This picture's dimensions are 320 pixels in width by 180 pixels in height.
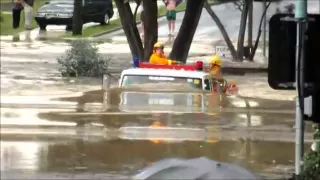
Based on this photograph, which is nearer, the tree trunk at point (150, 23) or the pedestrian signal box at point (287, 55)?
the pedestrian signal box at point (287, 55)

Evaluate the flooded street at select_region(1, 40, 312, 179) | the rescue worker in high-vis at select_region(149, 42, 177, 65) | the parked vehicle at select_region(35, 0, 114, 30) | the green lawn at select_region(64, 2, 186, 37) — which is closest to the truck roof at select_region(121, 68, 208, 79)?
the flooded street at select_region(1, 40, 312, 179)

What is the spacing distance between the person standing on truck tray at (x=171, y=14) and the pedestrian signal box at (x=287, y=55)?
23060 mm

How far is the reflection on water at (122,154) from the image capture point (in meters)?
8.04

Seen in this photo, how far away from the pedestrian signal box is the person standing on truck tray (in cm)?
2306

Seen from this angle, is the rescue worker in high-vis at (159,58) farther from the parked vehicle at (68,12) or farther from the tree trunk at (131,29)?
the parked vehicle at (68,12)

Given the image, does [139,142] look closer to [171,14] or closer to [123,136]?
[123,136]

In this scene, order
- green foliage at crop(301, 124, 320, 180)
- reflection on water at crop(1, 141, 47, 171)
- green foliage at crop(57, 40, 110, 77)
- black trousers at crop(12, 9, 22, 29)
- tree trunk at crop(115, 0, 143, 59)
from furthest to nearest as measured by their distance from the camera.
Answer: black trousers at crop(12, 9, 22, 29), green foliage at crop(57, 40, 110, 77), tree trunk at crop(115, 0, 143, 59), reflection on water at crop(1, 141, 47, 171), green foliage at crop(301, 124, 320, 180)

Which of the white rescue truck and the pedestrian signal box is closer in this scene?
the pedestrian signal box

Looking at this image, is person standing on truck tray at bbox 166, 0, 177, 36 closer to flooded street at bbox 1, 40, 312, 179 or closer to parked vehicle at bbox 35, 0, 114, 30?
parked vehicle at bbox 35, 0, 114, 30

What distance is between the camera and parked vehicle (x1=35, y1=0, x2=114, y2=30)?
998 inches

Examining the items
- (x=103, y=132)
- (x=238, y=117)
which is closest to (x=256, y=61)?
(x=238, y=117)

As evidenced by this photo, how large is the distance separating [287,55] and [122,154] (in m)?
4.06

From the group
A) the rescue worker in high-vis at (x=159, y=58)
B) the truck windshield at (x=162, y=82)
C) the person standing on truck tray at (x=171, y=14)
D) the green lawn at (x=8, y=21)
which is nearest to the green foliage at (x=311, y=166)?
the truck windshield at (x=162, y=82)


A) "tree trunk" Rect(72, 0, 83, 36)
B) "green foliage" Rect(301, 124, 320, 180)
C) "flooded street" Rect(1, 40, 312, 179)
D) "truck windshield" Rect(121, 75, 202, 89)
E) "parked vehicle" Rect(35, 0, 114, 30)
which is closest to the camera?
"green foliage" Rect(301, 124, 320, 180)
